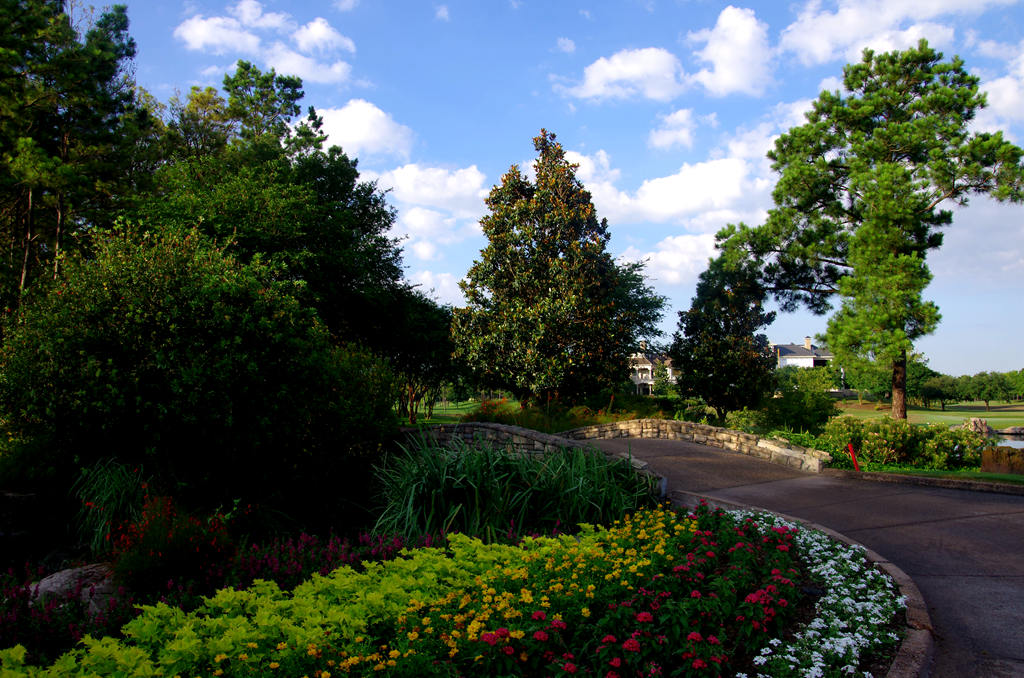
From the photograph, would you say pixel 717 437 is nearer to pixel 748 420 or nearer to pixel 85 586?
pixel 748 420

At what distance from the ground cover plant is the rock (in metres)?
1.28

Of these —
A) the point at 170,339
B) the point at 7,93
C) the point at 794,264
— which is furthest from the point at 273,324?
the point at 794,264

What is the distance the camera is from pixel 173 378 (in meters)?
8.59

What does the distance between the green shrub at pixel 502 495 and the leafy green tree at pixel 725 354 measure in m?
12.3

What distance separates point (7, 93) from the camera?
747 inches

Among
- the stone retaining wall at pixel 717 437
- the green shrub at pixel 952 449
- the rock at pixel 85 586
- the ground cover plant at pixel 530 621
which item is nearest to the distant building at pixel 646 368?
the stone retaining wall at pixel 717 437

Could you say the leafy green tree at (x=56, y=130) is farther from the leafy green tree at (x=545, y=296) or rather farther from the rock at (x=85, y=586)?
the rock at (x=85, y=586)

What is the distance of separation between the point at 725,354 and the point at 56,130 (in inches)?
957

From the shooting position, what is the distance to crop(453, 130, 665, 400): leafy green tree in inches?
709

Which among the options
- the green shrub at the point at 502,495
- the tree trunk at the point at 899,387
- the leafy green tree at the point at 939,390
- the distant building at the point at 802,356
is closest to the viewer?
the green shrub at the point at 502,495

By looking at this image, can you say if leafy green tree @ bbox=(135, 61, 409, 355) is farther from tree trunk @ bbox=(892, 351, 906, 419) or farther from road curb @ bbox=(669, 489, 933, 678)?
tree trunk @ bbox=(892, 351, 906, 419)

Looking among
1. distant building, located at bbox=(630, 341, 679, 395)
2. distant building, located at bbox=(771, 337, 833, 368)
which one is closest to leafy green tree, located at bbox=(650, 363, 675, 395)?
distant building, located at bbox=(630, 341, 679, 395)

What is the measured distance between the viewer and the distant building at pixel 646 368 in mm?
22000

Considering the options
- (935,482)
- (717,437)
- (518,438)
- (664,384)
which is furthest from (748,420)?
(664,384)
